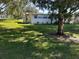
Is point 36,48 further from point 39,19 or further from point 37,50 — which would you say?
point 39,19

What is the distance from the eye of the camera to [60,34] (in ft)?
70.5

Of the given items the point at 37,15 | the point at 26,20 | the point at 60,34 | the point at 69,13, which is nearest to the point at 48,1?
the point at 69,13

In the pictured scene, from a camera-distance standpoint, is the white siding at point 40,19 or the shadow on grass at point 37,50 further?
the white siding at point 40,19

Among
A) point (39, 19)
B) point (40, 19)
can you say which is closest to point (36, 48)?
point (40, 19)

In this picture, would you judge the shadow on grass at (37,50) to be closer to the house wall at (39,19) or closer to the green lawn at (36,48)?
the green lawn at (36,48)

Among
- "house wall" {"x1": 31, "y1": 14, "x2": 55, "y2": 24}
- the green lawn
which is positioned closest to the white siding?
"house wall" {"x1": 31, "y1": 14, "x2": 55, "y2": 24}

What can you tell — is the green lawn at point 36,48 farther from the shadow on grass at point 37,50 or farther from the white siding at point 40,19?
the white siding at point 40,19

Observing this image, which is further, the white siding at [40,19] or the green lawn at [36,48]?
the white siding at [40,19]

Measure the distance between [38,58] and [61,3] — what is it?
618 cm

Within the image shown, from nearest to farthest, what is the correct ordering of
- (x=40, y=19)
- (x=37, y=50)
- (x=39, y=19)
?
1. (x=37, y=50)
2. (x=40, y=19)
3. (x=39, y=19)

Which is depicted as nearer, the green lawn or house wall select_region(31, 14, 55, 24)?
the green lawn

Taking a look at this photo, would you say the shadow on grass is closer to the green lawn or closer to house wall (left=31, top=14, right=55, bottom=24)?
the green lawn

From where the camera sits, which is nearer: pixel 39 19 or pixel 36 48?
pixel 36 48

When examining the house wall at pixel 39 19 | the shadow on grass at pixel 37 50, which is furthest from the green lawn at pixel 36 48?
the house wall at pixel 39 19
